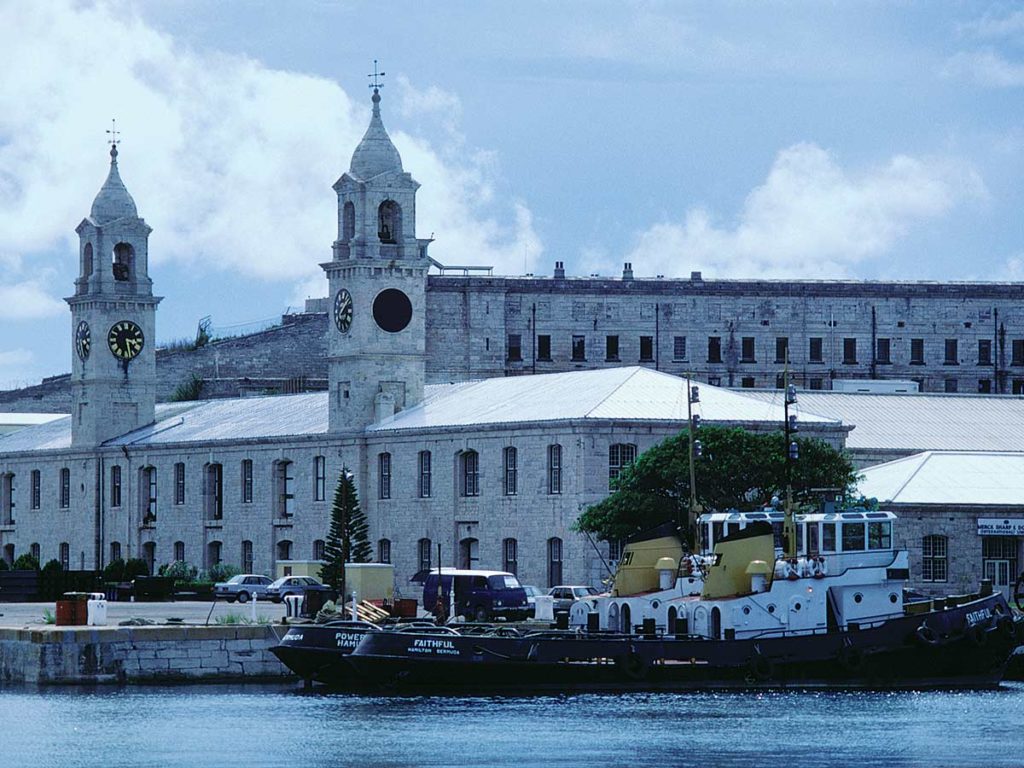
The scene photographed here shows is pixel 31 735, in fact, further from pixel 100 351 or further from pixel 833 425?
pixel 100 351

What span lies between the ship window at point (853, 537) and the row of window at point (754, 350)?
261ft

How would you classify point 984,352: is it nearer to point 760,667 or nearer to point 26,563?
point 26,563

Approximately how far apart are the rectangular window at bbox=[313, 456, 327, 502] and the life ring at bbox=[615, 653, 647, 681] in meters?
39.3

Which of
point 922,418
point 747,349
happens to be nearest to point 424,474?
point 922,418

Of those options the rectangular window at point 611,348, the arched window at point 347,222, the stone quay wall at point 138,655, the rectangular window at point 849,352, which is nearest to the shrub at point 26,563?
the arched window at point 347,222

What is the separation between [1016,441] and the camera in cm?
10050

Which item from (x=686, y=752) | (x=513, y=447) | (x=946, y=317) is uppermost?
(x=946, y=317)

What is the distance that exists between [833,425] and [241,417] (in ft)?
104

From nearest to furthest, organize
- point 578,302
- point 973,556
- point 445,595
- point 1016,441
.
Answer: point 445,595 → point 973,556 → point 1016,441 → point 578,302

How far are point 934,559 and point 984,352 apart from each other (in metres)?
64.9

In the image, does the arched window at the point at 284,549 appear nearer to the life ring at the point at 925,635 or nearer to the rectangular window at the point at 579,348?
the rectangular window at the point at 579,348

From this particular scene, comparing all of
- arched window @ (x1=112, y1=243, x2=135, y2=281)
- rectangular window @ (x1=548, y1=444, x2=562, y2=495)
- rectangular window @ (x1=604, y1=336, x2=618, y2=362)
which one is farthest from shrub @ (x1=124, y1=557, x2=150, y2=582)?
rectangular window @ (x1=604, y1=336, x2=618, y2=362)

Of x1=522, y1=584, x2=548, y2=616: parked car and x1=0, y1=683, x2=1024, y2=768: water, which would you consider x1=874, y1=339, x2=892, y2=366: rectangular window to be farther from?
x1=0, y1=683, x2=1024, y2=768: water

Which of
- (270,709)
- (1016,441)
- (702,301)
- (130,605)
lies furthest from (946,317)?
(270,709)
